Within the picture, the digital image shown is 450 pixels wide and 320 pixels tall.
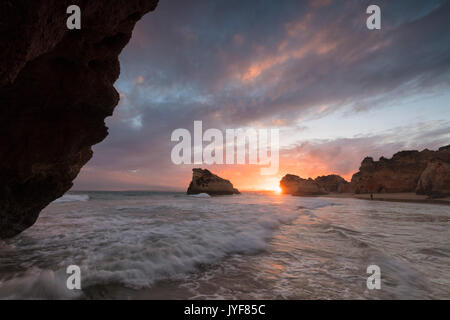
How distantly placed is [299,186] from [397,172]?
121ft

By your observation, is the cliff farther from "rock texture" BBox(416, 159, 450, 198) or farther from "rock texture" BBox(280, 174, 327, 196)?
"rock texture" BBox(416, 159, 450, 198)

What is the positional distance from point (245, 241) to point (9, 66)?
5.89 meters

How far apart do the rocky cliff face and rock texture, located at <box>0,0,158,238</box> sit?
49586 mm

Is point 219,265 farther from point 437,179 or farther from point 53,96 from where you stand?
point 437,179

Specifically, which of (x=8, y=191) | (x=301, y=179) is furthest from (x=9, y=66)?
(x=301, y=179)

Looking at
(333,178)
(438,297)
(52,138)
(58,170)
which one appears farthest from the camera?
(333,178)

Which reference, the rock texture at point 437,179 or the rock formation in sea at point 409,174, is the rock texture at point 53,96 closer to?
the rock texture at point 437,179

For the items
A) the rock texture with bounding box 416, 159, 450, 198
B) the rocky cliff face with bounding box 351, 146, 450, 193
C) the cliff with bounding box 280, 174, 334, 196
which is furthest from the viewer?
the cliff with bounding box 280, 174, 334, 196

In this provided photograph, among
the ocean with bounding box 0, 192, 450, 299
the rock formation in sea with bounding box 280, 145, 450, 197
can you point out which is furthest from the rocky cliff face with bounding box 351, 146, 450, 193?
the ocean with bounding box 0, 192, 450, 299

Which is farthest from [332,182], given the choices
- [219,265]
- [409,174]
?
[219,265]

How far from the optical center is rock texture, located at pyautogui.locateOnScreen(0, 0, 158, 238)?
3.08 m
